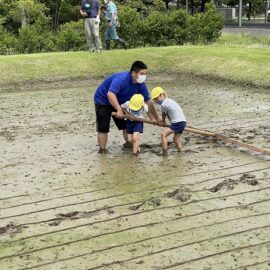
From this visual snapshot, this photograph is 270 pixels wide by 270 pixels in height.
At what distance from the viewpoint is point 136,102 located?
6.70 m

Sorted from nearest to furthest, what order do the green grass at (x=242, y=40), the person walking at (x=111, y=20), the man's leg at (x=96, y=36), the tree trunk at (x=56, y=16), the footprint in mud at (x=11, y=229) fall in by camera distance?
the footprint in mud at (x=11, y=229), the man's leg at (x=96, y=36), the person walking at (x=111, y=20), the green grass at (x=242, y=40), the tree trunk at (x=56, y=16)

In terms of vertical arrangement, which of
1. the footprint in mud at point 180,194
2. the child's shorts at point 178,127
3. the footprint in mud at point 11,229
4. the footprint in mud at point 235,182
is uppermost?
the child's shorts at point 178,127

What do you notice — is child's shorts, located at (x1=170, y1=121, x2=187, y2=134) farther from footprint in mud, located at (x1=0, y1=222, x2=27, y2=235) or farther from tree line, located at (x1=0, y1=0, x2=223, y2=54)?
tree line, located at (x1=0, y1=0, x2=223, y2=54)

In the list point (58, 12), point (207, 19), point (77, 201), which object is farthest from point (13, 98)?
point (58, 12)

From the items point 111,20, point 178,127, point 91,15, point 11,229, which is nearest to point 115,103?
point 178,127

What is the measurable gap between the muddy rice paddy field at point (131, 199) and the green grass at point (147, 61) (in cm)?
421

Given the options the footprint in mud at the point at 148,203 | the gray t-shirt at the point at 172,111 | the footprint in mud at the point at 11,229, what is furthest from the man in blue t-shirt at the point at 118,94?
the footprint in mud at the point at 11,229

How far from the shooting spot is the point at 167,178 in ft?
19.1

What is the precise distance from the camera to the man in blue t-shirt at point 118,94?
6.65 m

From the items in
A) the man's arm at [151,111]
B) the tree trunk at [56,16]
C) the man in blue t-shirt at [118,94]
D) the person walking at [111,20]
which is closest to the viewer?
the man in blue t-shirt at [118,94]

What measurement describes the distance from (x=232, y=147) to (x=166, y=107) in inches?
41.7

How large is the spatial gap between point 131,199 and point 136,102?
1.83m

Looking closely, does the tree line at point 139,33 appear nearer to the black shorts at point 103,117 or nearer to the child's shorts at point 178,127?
the black shorts at point 103,117

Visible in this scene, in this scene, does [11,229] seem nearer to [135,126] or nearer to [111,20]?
[135,126]
